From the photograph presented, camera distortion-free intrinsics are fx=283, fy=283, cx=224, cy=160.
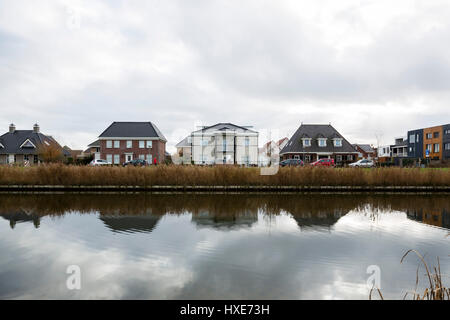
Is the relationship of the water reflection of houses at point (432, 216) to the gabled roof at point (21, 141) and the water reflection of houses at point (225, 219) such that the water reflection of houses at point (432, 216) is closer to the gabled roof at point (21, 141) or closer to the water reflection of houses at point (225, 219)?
the water reflection of houses at point (225, 219)

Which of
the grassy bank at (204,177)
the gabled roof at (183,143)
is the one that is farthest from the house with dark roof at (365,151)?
the grassy bank at (204,177)

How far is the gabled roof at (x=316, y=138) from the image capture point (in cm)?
4591

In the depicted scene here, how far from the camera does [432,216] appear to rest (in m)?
9.27

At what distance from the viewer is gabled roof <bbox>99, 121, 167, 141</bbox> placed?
47406mm

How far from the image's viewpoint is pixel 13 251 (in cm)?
559

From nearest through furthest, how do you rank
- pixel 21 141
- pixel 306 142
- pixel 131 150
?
1. pixel 306 142
2. pixel 131 150
3. pixel 21 141

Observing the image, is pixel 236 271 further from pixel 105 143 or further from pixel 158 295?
pixel 105 143

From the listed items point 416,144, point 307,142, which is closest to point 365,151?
point 416,144

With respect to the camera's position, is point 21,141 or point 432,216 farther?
point 21,141

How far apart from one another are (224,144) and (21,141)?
119 feet

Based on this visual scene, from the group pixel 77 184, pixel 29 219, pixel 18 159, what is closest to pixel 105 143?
pixel 18 159

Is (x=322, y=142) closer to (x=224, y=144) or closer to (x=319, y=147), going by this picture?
(x=319, y=147)

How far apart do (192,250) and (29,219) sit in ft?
19.6

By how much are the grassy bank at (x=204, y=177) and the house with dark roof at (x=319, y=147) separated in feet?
→ 92.7
